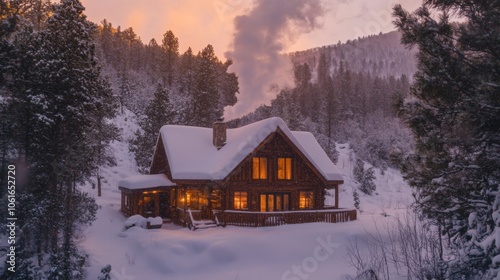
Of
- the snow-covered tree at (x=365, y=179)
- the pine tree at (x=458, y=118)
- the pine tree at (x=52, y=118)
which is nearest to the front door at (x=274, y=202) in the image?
the pine tree at (x=52, y=118)

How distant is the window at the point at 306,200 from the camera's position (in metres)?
28.2

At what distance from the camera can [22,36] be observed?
69.9 feet

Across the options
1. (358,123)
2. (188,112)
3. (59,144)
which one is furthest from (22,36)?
(358,123)

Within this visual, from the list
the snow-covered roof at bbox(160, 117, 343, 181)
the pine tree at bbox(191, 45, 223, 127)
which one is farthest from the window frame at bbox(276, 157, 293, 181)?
the pine tree at bbox(191, 45, 223, 127)

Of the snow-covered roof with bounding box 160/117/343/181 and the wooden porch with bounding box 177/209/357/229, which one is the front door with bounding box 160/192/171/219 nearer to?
the snow-covered roof with bounding box 160/117/343/181

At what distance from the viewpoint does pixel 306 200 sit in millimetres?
28422

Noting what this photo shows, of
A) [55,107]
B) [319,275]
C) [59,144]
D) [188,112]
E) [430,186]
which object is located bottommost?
[319,275]

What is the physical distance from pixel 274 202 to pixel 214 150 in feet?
20.7

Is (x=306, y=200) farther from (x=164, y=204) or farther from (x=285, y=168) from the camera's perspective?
(x=164, y=204)

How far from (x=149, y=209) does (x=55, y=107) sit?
11.8 m

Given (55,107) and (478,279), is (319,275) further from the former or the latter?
(55,107)

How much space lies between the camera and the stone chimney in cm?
3025

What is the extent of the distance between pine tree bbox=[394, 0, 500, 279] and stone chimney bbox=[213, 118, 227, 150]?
2096cm

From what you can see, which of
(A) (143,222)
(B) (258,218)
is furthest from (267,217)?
(A) (143,222)
